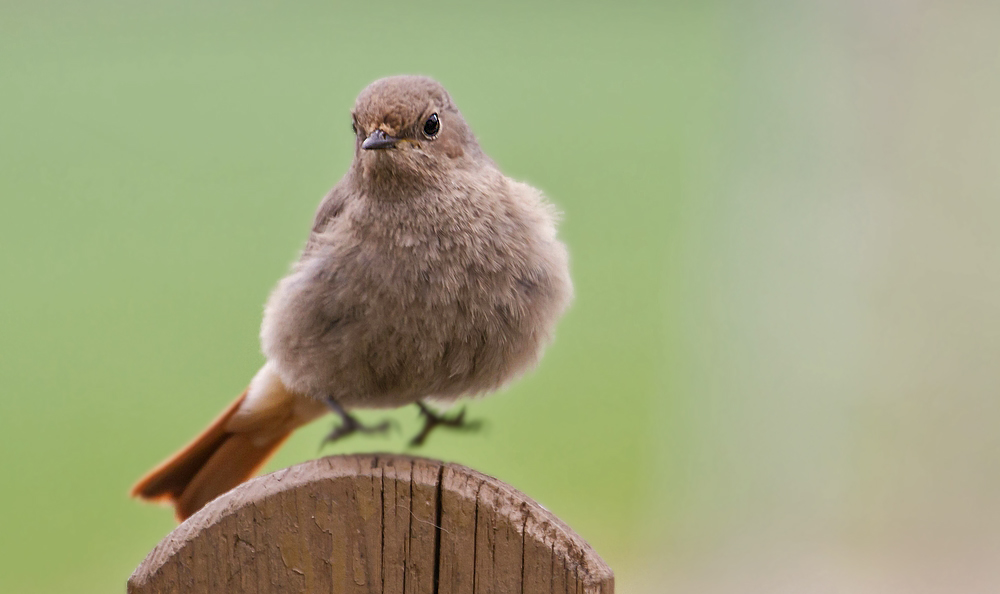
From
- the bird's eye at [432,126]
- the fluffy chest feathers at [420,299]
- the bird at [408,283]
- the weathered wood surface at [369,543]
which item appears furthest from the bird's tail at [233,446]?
the weathered wood surface at [369,543]

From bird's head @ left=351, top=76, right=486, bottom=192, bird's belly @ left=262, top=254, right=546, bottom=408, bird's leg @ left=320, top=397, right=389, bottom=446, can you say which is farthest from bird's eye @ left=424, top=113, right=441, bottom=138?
bird's leg @ left=320, top=397, right=389, bottom=446

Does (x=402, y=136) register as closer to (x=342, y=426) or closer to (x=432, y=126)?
(x=432, y=126)

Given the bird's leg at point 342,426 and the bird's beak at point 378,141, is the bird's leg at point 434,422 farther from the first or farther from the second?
the bird's beak at point 378,141

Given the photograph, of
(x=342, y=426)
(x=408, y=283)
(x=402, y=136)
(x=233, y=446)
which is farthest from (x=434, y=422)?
(x=402, y=136)

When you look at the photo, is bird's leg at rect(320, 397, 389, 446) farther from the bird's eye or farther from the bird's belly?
the bird's eye

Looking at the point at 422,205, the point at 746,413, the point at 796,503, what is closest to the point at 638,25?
the point at 746,413

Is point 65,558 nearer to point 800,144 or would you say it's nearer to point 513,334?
point 513,334
